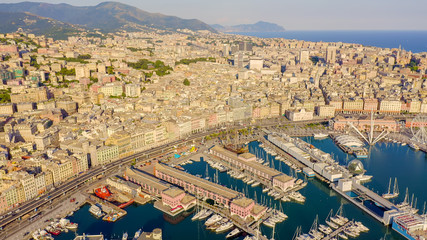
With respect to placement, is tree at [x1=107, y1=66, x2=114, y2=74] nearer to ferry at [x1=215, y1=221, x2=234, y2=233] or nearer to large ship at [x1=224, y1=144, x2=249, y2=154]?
large ship at [x1=224, y1=144, x2=249, y2=154]

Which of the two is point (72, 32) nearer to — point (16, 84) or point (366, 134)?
point (16, 84)

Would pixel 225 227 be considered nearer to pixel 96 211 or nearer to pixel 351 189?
pixel 96 211

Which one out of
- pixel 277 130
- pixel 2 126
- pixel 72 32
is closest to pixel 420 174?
pixel 277 130

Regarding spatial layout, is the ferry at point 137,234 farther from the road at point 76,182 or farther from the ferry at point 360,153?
the ferry at point 360,153

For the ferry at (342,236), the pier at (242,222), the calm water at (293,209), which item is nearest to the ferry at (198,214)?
the calm water at (293,209)

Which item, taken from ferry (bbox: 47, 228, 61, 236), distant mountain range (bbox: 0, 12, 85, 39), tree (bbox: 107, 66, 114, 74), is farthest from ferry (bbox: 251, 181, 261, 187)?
distant mountain range (bbox: 0, 12, 85, 39)

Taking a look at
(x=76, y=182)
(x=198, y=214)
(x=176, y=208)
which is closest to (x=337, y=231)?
(x=198, y=214)
